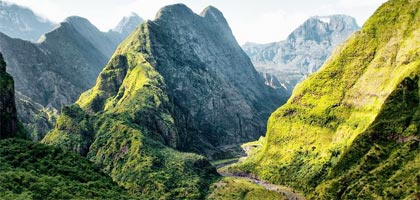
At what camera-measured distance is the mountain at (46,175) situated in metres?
142

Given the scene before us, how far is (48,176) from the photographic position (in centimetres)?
16088

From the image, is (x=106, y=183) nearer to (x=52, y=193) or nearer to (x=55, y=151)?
(x=55, y=151)

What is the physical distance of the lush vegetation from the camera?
142500mm

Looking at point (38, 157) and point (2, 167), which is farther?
point (38, 157)

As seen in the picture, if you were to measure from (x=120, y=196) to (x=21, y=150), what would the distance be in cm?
3827

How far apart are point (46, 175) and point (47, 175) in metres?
1.27

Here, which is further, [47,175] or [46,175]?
[47,175]

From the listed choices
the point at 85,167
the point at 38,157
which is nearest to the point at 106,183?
the point at 85,167

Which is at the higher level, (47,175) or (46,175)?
(46,175)

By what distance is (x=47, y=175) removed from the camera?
16312cm

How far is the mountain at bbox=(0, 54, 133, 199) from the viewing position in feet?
468

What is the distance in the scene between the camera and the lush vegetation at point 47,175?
142m

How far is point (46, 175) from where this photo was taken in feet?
531

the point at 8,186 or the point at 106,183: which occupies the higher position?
the point at 8,186
